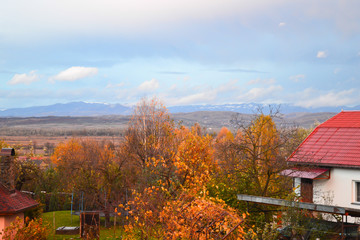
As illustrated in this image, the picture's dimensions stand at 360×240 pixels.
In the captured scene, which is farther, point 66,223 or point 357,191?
point 66,223

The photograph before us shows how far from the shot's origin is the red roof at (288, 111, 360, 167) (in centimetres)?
2420

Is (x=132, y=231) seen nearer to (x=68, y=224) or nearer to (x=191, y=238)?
(x=191, y=238)

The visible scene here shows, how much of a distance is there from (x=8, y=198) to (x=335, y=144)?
68.6ft

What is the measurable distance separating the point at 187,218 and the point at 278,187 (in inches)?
484

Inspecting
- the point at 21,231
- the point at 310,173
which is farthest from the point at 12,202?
the point at 310,173

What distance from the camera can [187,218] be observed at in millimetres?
11367

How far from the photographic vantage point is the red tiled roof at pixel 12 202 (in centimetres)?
1993

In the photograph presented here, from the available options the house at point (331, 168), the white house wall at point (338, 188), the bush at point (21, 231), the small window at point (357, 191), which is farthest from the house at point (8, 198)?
the small window at point (357, 191)

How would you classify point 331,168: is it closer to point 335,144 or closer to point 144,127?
point 335,144

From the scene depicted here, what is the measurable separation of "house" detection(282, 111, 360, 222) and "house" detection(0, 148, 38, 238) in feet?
50.1

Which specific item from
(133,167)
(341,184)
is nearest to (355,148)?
(341,184)

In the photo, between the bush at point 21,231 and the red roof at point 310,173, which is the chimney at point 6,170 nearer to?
the bush at point 21,231

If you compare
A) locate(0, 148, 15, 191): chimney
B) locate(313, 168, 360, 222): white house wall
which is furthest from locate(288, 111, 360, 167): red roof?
locate(0, 148, 15, 191): chimney

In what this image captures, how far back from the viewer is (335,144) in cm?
2608
